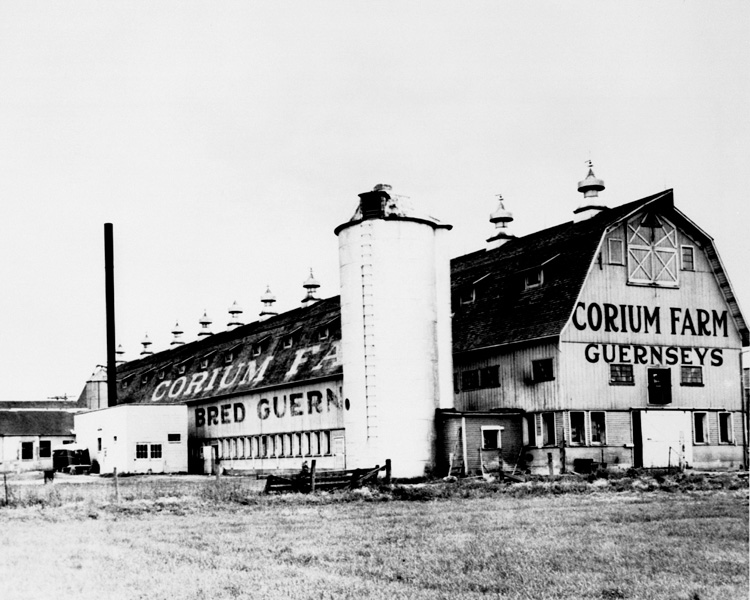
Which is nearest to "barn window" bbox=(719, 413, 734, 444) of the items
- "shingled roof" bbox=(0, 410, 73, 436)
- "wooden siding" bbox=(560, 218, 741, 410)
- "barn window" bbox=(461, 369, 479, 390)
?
"wooden siding" bbox=(560, 218, 741, 410)

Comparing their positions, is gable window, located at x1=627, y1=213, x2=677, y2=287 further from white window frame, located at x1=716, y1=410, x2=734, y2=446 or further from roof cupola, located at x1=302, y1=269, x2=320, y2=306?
roof cupola, located at x1=302, y1=269, x2=320, y2=306

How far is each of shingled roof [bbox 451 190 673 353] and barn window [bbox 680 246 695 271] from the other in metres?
2.29

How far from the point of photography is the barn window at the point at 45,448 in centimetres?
8094

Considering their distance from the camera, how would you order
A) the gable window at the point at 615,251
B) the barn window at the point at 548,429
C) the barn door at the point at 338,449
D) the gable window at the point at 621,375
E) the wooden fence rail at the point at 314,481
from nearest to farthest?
the wooden fence rail at the point at 314,481 < the barn window at the point at 548,429 < the gable window at the point at 621,375 < the gable window at the point at 615,251 < the barn door at the point at 338,449

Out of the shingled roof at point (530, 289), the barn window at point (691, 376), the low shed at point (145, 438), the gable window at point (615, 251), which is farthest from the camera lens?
the low shed at point (145, 438)

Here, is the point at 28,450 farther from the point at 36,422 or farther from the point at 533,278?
the point at 533,278

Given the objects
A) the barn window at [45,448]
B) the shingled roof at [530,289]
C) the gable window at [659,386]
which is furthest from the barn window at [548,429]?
the barn window at [45,448]

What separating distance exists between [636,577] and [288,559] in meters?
5.06

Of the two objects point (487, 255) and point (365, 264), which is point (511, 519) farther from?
point (487, 255)

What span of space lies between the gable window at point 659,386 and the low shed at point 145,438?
31.1m

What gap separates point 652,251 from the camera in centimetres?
3997

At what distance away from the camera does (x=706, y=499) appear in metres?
23.6

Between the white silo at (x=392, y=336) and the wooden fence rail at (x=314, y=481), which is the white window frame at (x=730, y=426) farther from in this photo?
the wooden fence rail at (x=314, y=481)

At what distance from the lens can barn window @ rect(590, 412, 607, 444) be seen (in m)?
38.1
